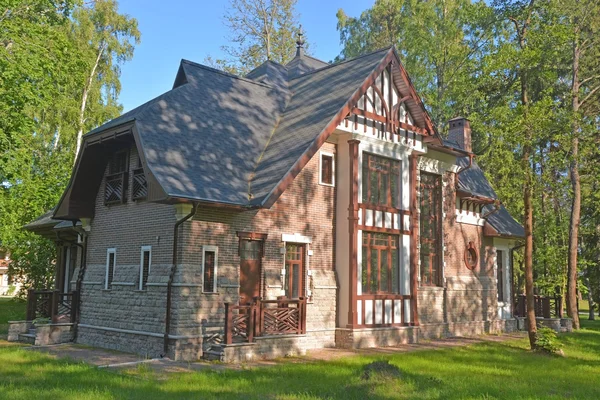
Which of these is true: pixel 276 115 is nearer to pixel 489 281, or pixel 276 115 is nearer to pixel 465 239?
pixel 465 239

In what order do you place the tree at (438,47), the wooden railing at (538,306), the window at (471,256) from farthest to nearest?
the tree at (438,47) → the wooden railing at (538,306) → the window at (471,256)

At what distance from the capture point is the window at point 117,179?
16.2 metres

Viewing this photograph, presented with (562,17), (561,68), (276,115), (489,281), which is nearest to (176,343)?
(276,115)

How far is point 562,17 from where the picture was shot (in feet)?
75.4

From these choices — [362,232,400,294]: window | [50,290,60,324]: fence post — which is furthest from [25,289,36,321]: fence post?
[362,232,400,294]: window

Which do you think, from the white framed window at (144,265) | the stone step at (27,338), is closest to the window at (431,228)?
the white framed window at (144,265)

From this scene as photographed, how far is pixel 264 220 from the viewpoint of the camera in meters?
15.4

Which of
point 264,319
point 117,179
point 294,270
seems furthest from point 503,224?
point 117,179

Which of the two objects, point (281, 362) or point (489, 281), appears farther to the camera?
point (489, 281)

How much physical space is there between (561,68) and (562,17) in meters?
13.2

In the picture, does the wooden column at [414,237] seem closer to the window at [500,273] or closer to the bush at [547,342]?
the bush at [547,342]

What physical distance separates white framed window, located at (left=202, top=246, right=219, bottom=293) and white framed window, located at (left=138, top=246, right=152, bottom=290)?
1.60 metres

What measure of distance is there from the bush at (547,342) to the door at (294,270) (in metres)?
6.80

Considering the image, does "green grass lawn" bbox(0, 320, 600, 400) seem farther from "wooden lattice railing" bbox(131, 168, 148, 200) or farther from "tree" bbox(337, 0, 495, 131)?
"tree" bbox(337, 0, 495, 131)
